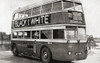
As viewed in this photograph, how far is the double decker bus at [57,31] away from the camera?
1350 centimetres

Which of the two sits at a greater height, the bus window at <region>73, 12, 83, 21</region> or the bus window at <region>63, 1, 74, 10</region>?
the bus window at <region>63, 1, 74, 10</region>

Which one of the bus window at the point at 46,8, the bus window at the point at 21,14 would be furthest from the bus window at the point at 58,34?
the bus window at the point at 21,14

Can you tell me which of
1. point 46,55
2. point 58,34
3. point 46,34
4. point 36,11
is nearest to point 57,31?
point 58,34

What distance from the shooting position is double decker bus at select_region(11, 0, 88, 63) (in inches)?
531

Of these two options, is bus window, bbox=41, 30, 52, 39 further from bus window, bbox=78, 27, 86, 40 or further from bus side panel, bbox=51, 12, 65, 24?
bus window, bbox=78, 27, 86, 40

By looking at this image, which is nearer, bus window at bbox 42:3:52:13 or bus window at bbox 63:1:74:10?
bus window at bbox 63:1:74:10

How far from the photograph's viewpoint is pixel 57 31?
1391cm

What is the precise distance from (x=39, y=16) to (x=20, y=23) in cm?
332

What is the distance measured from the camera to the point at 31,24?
1712 cm

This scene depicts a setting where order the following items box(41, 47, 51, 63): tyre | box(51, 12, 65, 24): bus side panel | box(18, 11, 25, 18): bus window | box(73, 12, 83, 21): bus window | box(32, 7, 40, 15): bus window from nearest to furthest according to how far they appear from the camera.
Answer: box(51, 12, 65, 24): bus side panel < box(73, 12, 83, 21): bus window < box(41, 47, 51, 63): tyre < box(32, 7, 40, 15): bus window < box(18, 11, 25, 18): bus window

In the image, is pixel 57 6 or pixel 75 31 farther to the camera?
pixel 57 6

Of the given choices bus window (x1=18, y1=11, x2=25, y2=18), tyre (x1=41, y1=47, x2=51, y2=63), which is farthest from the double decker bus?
bus window (x1=18, y1=11, x2=25, y2=18)

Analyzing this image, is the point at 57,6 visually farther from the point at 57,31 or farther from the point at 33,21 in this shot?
the point at 33,21

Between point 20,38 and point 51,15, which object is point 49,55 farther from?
point 20,38
